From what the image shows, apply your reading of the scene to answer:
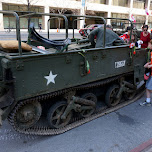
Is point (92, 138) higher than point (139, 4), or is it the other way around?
point (139, 4)

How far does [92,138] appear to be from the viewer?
4.17m

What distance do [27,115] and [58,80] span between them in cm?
87

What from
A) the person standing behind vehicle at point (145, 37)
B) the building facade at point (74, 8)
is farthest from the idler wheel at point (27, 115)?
the building facade at point (74, 8)

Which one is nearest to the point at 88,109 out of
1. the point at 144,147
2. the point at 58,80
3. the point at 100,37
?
the point at 58,80

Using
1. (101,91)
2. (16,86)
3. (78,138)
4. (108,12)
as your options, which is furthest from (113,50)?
(108,12)

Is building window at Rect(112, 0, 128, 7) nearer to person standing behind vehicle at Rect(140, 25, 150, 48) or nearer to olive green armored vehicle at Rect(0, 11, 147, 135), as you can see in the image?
person standing behind vehicle at Rect(140, 25, 150, 48)

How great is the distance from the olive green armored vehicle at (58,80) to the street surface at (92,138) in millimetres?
217

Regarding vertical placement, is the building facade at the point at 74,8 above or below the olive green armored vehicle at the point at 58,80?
above

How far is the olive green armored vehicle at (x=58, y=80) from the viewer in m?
3.41

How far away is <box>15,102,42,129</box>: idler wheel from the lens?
147 inches

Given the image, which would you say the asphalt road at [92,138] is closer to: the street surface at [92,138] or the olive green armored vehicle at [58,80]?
the street surface at [92,138]

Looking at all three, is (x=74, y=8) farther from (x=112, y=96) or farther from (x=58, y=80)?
(x=58, y=80)

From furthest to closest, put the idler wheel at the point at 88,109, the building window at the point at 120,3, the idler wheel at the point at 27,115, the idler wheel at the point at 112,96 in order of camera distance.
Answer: the building window at the point at 120,3, the idler wheel at the point at 112,96, the idler wheel at the point at 88,109, the idler wheel at the point at 27,115

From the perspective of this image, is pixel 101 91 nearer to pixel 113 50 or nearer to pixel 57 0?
pixel 113 50
